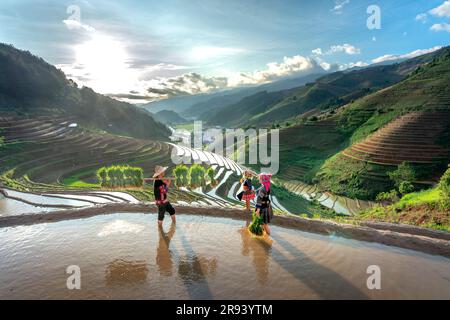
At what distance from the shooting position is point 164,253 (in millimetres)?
7336

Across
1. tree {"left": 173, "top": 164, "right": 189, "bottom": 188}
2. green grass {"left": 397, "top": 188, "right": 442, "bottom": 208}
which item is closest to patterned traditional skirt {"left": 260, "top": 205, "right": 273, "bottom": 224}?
tree {"left": 173, "top": 164, "right": 189, "bottom": 188}

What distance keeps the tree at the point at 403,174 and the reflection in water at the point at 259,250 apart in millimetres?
43411

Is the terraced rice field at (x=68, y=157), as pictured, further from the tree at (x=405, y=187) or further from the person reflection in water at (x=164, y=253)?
the tree at (x=405, y=187)

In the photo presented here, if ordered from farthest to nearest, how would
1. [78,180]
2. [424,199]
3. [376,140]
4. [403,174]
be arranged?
[376,140] → [403,174] → [78,180] → [424,199]

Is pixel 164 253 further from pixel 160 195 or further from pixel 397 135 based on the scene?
pixel 397 135

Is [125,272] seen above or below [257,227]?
below

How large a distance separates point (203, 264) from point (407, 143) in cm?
5613

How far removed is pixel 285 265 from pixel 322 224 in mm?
2733

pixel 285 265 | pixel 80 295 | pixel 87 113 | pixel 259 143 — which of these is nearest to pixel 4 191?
pixel 80 295

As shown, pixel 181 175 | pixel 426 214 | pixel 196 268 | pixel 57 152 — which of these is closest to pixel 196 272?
pixel 196 268

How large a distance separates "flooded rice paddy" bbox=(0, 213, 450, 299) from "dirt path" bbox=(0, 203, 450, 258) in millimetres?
352

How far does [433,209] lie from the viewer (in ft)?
63.4

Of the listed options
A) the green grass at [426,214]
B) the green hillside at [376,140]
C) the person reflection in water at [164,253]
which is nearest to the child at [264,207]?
the person reflection in water at [164,253]
